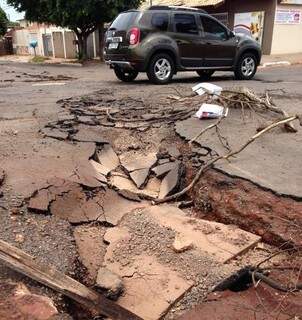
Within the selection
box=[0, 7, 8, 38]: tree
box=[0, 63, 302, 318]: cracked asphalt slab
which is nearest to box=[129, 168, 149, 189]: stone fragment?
box=[0, 63, 302, 318]: cracked asphalt slab

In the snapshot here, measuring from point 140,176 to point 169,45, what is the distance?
6.41 metres

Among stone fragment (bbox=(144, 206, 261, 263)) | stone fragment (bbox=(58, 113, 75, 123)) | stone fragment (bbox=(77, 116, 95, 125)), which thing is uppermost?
stone fragment (bbox=(58, 113, 75, 123))

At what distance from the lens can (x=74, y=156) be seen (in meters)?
5.77

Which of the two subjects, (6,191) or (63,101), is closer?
(6,191)

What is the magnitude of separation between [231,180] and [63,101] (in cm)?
507

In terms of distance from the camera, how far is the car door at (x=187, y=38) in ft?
Result: 38.0

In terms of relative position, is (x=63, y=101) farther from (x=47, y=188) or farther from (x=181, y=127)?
(x=47, y=188)

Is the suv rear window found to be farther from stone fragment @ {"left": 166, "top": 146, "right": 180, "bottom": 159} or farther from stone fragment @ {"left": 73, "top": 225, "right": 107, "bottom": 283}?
stone fragment @ {"left": 73, "top": 225, "right": 107, "bottom": 283}

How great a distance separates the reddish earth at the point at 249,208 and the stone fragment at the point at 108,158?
1.35m

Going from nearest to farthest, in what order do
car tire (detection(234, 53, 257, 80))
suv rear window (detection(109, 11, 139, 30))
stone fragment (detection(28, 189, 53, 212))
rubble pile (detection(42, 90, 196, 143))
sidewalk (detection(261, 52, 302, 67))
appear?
stone fragment (detection(28, 189, 53, 212)) < rubble pile (detection(42, 90, 196, 143)) < suv rear window (detection(109, 11, 139, 30)) < car tire (detection(234, 53, 257, 80)) < sidewalk (detection(261, 52, 302, 67))

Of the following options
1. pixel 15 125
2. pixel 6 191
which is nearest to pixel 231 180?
pixel 6 191

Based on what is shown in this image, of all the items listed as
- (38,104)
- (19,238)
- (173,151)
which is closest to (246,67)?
(38,104)

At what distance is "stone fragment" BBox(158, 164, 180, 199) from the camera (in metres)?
5.46

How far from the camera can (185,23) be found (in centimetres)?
1170
